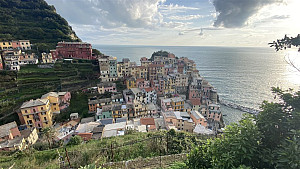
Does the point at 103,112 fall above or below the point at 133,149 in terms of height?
below

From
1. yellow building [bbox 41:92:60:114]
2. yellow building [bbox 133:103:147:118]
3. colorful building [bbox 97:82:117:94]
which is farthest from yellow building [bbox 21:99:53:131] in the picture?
yellow building [bbox 133:103:147:118]

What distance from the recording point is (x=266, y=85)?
55812 millimetres

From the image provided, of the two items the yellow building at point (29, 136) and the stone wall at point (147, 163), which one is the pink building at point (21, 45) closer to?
the yellow building at point (29, 136)

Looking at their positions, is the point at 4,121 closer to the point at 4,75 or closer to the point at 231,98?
the point at 4,75

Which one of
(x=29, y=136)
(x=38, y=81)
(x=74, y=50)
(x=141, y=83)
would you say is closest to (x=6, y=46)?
(x=74, y=50)

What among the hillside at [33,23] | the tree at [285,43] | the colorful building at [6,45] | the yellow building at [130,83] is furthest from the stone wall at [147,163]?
the colorful building at [6,45]

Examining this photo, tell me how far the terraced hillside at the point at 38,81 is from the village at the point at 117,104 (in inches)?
108

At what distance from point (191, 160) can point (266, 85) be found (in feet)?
227

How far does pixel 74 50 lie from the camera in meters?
47.3

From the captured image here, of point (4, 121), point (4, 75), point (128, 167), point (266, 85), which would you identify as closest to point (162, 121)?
point (128, 167)

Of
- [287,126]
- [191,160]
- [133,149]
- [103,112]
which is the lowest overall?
[103,112]

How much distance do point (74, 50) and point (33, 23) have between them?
2718 cm

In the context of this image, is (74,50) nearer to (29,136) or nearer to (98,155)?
(29,136)

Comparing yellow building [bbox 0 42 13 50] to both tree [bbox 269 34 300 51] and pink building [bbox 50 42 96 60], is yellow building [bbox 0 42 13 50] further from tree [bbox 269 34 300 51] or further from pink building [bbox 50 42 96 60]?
tree [bbox 269 34 300 51]
